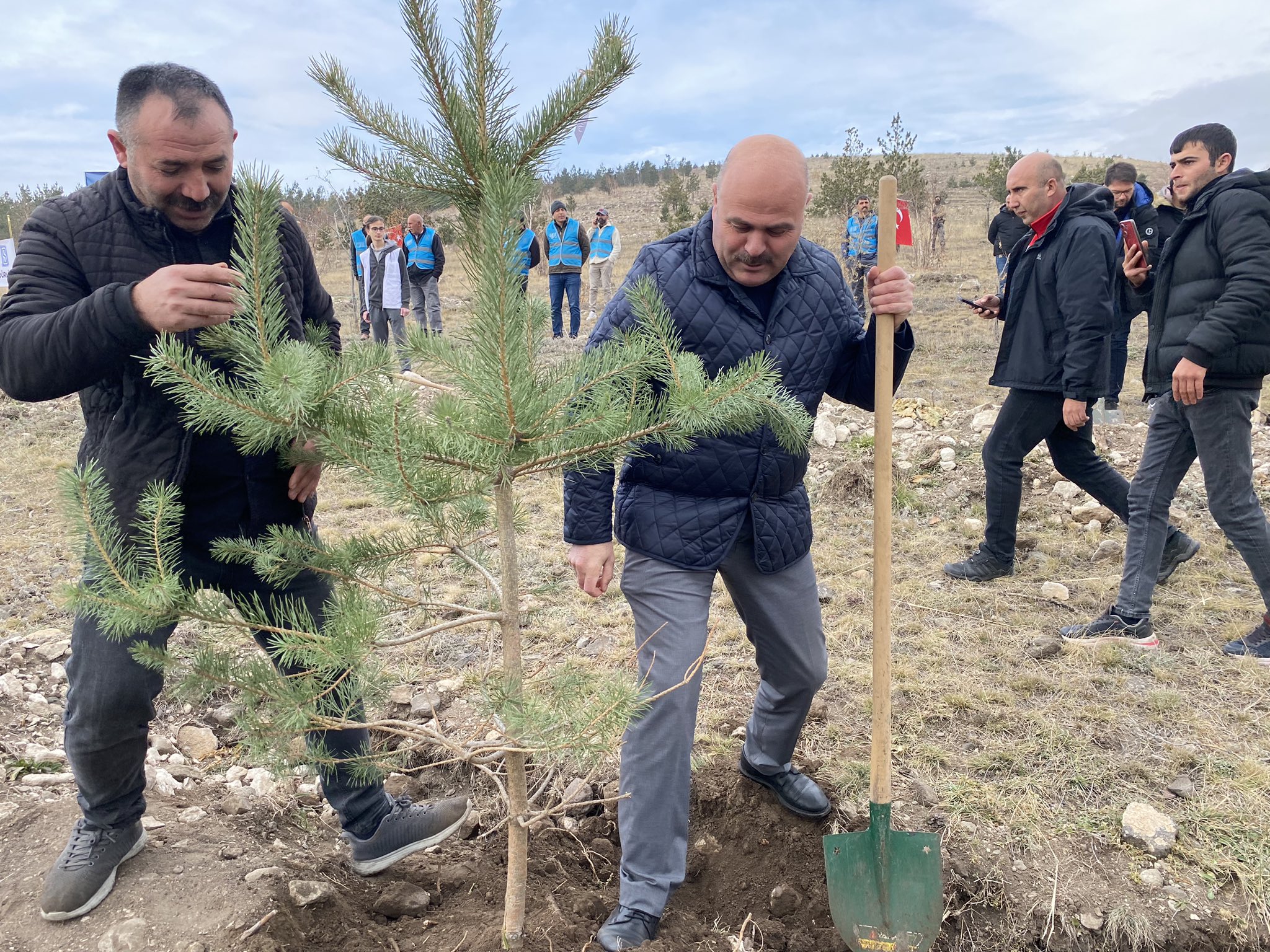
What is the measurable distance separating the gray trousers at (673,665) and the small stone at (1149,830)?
110 centimetres

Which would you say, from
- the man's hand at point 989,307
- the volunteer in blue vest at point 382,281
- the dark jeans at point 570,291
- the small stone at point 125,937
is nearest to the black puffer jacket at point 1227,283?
the man's hand at point 989,307

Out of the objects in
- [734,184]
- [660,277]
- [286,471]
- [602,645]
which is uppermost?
[734,184]

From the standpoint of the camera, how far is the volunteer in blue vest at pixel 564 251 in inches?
410

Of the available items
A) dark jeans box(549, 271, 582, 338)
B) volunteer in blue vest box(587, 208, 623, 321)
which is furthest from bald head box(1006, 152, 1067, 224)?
volunteer in blue vest box(587, 208, 623, 321)

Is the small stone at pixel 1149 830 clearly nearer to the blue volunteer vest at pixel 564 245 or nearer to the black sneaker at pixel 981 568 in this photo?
the black sneaker at pixel 981 568

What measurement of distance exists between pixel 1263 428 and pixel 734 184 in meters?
6.55

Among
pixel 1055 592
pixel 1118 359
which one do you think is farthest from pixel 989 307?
pixel 1118 359

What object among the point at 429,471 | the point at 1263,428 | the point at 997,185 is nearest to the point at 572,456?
the point at 429,471

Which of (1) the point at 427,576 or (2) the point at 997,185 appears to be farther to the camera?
(2) the point at 997,185

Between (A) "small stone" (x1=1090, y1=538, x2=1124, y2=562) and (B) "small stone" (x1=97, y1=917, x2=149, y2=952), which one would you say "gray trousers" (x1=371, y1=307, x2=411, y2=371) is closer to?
(A) "small stone" (x1=1090, y1=538, x2=1124, y2=562)

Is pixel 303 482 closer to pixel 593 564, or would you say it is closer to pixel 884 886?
pixel 593 564

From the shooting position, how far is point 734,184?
204 cm

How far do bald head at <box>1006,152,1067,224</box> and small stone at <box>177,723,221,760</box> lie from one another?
431 centimetres

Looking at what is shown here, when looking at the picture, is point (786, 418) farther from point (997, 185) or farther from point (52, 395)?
point (997, 185)
